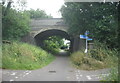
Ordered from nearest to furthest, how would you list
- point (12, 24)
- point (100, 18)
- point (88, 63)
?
point (88, 63), point (100, 18), point (12, 24)

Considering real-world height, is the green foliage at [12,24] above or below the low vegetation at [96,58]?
above

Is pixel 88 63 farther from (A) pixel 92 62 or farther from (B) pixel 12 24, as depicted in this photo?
(B) pixel 12 24

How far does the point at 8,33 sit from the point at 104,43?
10.2 m

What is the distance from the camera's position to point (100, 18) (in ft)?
41.1

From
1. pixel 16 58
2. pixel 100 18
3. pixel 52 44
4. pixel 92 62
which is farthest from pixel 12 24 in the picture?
pixel 52 44

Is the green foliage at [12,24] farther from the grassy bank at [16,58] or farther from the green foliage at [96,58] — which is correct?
the green foliage at [96,58]

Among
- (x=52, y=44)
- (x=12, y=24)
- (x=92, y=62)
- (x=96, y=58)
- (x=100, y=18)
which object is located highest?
(x=100, y=18)

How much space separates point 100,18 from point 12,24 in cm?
950

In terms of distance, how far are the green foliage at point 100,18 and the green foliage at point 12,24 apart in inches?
263

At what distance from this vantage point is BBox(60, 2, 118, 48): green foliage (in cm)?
1165

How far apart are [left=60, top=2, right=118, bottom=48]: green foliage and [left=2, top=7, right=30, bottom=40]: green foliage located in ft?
21.9

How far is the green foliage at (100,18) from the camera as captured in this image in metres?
11.6

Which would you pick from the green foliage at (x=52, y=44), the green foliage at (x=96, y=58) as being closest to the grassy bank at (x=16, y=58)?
the green foliage at (x=96, y=58)

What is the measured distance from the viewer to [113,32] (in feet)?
38.0
